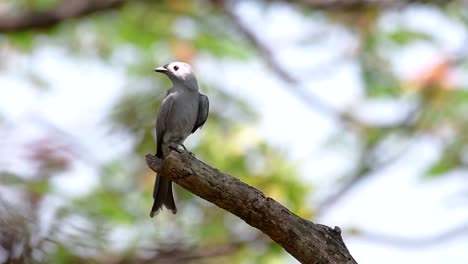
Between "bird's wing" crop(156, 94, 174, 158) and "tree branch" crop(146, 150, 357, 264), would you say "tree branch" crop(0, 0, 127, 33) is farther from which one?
"tree branch" crop(146, 150, 357, 264)

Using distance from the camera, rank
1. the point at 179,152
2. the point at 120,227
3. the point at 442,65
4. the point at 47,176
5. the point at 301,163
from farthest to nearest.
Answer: the point at 442,65 < the point at 301,163 < the point at 120,227 < the point at 47,176 < the point at 179,152

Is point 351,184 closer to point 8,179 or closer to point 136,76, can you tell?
point 136,76

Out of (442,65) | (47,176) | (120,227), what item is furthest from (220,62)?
(47,176)

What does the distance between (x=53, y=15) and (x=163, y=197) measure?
3837 mm

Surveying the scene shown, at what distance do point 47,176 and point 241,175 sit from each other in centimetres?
390

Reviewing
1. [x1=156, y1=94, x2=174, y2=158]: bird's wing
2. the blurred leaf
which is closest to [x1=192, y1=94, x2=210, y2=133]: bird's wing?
[x1=156, y1=94, x2=174, y2=158]: bird's wing

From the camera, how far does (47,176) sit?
432 cm

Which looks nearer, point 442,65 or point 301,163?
point 301,163

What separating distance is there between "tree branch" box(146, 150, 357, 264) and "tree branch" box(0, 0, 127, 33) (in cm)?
447

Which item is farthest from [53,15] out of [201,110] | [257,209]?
[257,209]

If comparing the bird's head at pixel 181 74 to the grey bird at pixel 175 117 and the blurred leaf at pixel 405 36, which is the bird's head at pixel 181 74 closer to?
the grey bird at pixel 175 117

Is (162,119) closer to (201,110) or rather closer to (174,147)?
(201,110)

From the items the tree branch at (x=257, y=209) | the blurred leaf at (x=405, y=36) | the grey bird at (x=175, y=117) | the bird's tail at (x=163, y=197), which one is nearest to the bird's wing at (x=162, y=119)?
the grey bird at (x=175, y=117)

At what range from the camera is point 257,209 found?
3697mm
